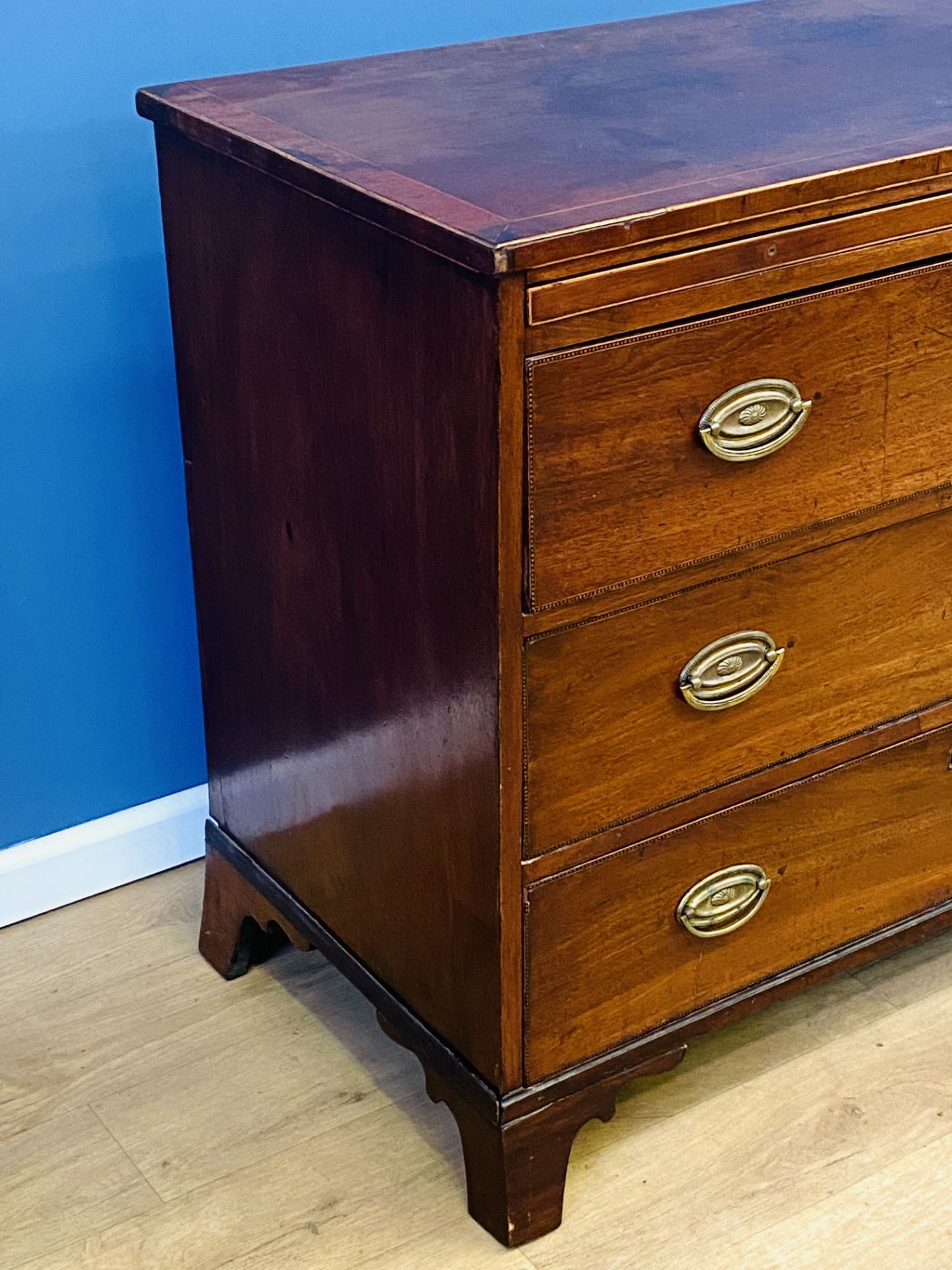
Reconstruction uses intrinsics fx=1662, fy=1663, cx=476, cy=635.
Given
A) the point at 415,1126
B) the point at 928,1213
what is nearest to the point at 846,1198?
the point at 928,1213

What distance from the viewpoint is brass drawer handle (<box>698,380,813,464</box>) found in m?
1.15

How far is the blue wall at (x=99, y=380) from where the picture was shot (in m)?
1.53

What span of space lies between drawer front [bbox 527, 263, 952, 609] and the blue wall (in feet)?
2.24

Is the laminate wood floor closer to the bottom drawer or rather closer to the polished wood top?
the bottom drawer

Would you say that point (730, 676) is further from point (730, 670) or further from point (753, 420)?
point (753, 420)

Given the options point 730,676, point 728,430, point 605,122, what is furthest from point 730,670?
point 605,122

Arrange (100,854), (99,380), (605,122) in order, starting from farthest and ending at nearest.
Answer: (100,854) → (99,380) → (605,122)

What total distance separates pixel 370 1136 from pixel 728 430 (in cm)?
73

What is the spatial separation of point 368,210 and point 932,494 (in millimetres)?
516

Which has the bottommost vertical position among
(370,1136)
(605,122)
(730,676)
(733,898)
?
(370,1136)

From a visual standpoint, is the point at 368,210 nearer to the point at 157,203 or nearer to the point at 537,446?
the point at 537,446

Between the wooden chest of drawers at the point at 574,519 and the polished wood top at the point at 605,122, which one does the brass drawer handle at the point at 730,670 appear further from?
the polished wood top at the point at 605,122

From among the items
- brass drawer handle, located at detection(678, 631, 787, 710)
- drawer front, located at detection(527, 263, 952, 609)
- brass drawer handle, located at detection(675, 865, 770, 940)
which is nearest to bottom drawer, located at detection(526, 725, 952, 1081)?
brass drawer handle, located at detection(675, 865, 770, 940)

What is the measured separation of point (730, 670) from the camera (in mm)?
1280
